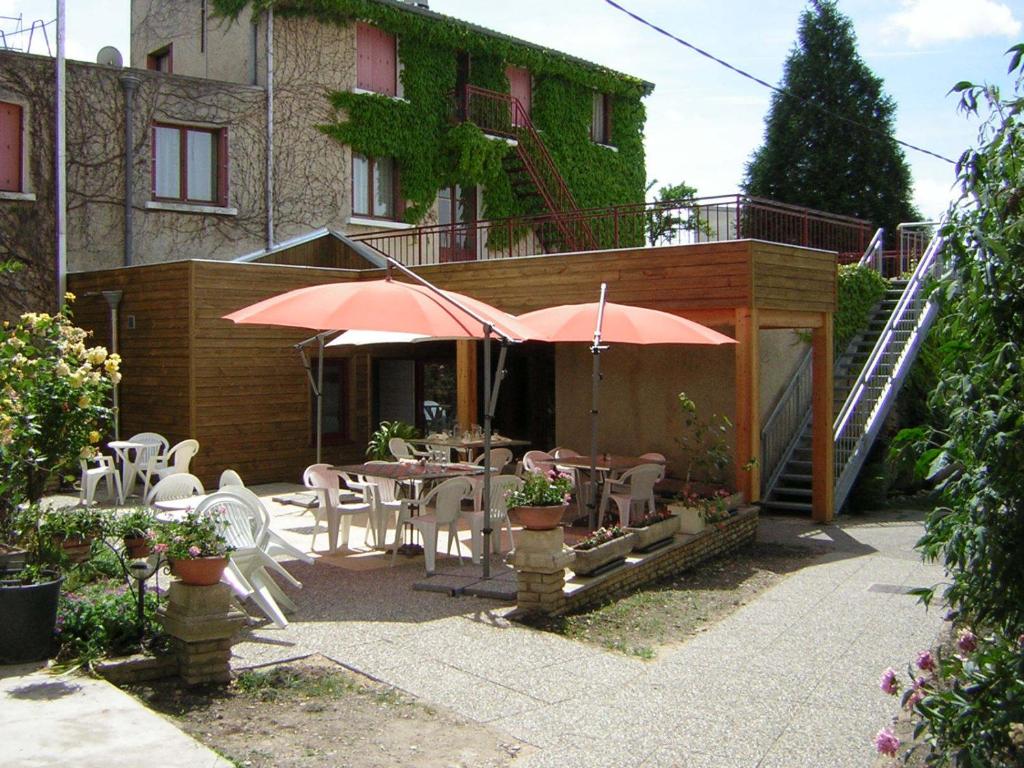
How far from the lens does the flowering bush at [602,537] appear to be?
8.91m

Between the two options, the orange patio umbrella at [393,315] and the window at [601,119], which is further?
the window at [601,119]

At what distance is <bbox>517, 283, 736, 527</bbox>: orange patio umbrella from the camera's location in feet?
33.4

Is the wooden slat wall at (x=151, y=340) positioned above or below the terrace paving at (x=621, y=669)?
above

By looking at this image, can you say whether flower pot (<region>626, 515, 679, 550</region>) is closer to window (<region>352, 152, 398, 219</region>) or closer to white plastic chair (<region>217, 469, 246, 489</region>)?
white plastic chair (<region>217, 469, 246, 489</region>)

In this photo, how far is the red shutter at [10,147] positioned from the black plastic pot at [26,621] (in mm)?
12261

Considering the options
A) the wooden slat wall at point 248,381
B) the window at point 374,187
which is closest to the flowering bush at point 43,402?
the wooden slat wall at point 248,381

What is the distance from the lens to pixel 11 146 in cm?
1638

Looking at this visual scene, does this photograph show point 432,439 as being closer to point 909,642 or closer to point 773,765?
point 909,642

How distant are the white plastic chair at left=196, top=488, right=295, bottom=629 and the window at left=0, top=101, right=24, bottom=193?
435 inches

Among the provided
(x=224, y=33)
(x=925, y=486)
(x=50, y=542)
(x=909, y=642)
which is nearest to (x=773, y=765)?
(x=909, y=642)

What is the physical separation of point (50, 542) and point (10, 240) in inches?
447

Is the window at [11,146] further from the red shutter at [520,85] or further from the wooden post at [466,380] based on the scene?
the red shutter at [520,85]

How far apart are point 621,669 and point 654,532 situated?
3.41 meters

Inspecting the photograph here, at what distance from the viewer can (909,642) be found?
7574 mm
